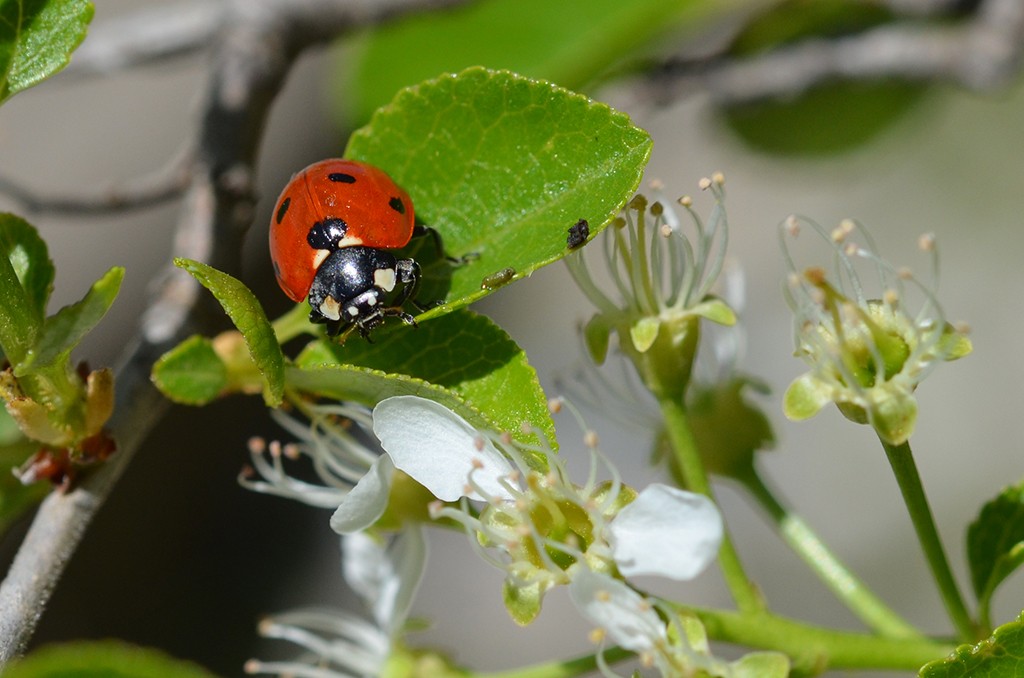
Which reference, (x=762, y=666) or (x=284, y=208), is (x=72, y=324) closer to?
(x=284, y=208)

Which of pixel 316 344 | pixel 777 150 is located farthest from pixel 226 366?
pixel 777 150

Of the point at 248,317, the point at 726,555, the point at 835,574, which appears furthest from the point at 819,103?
the point at 248,317

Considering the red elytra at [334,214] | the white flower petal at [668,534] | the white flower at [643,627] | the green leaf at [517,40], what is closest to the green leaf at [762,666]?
the white flower at [643,627]

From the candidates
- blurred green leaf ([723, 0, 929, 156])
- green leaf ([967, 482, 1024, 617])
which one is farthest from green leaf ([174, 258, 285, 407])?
blurred green leaf ([723, 0, 929, 156])

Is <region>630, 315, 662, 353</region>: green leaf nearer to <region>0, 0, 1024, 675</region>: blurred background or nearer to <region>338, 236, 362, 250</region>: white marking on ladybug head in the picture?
<region>338, 236, 362, 250</region>: white marking on ladybug head

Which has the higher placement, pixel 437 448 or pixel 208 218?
pixel 208 218

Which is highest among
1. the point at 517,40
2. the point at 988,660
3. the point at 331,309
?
the point at 517,40
